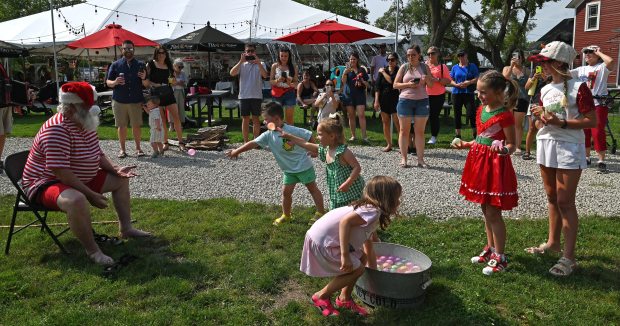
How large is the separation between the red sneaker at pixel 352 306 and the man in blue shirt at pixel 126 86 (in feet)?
21.2

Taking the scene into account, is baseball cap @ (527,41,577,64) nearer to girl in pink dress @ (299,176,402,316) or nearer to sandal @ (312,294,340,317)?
girl in pink dress @ (299,176,402,316)

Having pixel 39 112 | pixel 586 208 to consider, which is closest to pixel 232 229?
pixel 586 208

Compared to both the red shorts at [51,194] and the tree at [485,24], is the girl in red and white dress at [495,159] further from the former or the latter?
the tree at [485,24]

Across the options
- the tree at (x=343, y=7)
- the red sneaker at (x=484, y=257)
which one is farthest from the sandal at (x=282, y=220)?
the tree at (x=343, y=7)

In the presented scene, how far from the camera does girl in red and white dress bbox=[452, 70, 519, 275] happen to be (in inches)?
154

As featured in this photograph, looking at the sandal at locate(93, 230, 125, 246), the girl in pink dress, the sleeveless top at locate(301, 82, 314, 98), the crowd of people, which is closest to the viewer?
the girl in pink dress

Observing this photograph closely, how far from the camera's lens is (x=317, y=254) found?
3.43 metres

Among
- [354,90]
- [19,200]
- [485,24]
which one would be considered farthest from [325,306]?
[485,24]

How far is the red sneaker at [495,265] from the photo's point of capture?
3999 millimetres

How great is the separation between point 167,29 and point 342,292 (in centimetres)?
1964

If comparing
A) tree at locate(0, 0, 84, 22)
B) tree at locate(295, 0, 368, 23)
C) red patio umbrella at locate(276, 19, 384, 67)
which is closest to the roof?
red patio umbrella at locate(276, 19, 384, 67)

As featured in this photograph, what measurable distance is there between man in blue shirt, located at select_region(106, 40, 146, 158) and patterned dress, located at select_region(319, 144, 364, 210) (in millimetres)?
5449

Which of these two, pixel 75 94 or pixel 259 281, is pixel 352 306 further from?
pixel 75 94

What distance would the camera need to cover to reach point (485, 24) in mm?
53844
